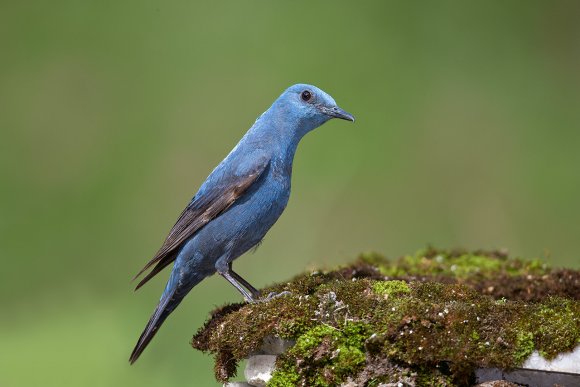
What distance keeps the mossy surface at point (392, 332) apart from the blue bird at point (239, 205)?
926mm

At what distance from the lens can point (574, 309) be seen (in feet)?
14.9

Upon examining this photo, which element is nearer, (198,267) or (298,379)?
(298,379)

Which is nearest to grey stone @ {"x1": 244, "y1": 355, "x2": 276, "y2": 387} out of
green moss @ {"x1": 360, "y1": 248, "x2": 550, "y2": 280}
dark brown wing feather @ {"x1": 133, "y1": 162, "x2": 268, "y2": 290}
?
dark brown wing feather @ {"x1": 133, "y1": 162, "x2": 268, "y2": 290}

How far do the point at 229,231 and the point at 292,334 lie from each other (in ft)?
4.87

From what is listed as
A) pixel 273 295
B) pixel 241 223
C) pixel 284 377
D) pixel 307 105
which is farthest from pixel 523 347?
pixel 307 105

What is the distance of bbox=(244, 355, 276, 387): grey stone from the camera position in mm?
4684

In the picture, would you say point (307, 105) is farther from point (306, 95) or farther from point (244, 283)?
point (244, 283)

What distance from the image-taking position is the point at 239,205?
5.90 metres

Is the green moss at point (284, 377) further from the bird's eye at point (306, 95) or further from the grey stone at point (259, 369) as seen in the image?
the bird's eye at point (306, 95)

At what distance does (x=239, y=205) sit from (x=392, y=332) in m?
1.91

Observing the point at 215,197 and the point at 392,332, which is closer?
the point at 392,332

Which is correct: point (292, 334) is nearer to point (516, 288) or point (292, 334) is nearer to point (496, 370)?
point (496, 370)

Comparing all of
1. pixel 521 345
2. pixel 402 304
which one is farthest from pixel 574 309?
pixel 402 304

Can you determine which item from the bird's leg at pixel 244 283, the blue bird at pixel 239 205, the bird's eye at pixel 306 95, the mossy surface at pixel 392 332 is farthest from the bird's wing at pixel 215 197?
the mossy surface at pixel 392 332
